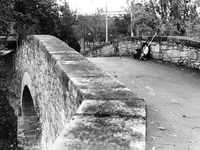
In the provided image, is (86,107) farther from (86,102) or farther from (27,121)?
(27,121)

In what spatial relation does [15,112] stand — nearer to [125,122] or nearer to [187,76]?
[187,76]

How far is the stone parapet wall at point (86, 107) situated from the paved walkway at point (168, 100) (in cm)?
108

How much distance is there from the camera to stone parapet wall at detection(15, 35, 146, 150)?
6.49ft

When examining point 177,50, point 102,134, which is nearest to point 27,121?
point 177,50

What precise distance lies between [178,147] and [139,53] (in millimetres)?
7849

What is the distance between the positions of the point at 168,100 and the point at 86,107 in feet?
10.9

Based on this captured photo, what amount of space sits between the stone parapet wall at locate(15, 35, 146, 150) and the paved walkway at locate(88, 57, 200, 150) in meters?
1.08

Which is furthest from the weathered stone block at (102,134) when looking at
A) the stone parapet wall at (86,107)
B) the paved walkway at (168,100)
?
the paved walkway at (168,100)

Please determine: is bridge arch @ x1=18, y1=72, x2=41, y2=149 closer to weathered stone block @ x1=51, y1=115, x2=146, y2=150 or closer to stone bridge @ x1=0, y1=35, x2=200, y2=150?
stone bridge @ x1=0, y1=35, x2=200, y2=150

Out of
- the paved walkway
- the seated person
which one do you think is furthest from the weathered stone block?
the seated person

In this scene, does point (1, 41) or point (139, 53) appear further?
point (1, 41)

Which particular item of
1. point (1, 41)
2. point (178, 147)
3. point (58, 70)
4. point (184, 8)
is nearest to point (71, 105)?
point (58, 70)

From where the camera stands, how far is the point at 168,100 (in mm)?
5594

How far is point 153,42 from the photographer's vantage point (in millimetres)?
A: 10773
